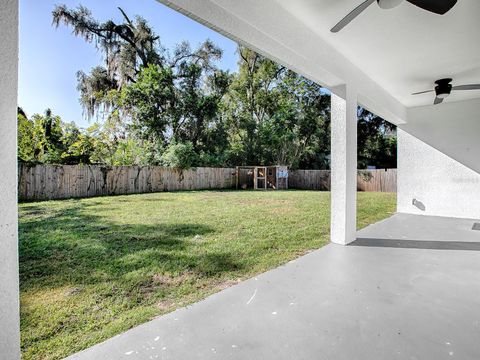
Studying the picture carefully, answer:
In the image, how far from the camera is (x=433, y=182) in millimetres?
5496

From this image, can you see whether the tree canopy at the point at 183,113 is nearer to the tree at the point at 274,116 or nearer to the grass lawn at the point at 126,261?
the tree at the point at 274,116

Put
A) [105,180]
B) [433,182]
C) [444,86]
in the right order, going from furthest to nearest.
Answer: [105,180] → [433,182] → [444,86]

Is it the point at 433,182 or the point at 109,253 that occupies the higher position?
the point at 433,182

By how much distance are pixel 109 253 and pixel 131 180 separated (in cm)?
747

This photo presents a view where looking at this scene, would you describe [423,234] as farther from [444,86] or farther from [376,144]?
[376,144]

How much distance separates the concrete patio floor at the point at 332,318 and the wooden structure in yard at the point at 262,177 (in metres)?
10.7

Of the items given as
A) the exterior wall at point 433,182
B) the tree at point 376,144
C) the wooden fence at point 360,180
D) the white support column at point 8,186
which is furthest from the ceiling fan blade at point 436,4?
the tree at point 376,144

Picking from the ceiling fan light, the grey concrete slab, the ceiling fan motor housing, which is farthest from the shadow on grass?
the ceiling fan motor housing

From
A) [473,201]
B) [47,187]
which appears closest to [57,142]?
[47,187]

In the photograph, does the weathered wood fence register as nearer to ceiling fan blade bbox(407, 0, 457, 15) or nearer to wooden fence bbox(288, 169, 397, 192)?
wooden fence bbox(288, 169, 397, 192)

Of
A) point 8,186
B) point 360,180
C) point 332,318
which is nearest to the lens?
point 8,186

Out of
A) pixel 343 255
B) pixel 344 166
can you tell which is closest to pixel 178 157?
pixel 344 166

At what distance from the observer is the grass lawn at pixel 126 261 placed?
168 cm

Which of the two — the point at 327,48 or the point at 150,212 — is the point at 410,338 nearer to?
the point at 327,48
